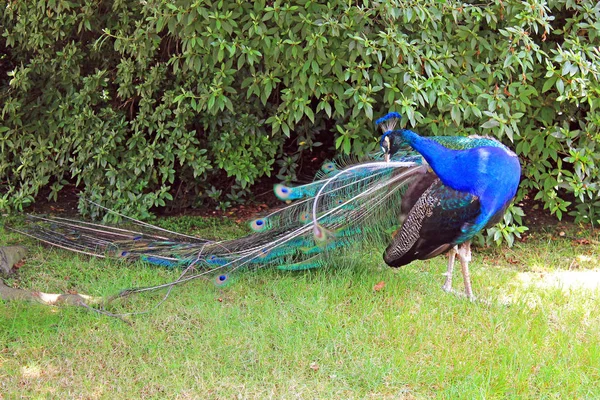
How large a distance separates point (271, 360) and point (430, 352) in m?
0.82

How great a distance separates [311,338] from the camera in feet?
11.3

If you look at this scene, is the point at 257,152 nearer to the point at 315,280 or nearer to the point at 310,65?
the point at 310,65

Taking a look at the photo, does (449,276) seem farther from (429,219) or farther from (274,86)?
(274,86)

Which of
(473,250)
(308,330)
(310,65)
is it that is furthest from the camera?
(473,250)

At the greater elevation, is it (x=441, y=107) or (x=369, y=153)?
(x=441, y=107)

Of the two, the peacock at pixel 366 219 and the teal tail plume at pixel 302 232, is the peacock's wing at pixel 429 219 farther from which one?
the teal tail plume at pixel 302 232

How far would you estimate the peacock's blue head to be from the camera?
3.64 meters

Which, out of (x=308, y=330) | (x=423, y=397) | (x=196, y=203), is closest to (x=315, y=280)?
(x=308, y=330)

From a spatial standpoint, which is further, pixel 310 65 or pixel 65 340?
pixel 310 65


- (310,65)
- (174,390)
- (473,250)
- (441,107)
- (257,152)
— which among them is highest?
(310,65)

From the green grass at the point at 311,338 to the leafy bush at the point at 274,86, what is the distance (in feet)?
3.47

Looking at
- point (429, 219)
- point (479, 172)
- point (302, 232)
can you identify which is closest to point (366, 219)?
point (302, 232)

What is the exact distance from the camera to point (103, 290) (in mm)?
4016

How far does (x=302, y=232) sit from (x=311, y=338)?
0.87m
